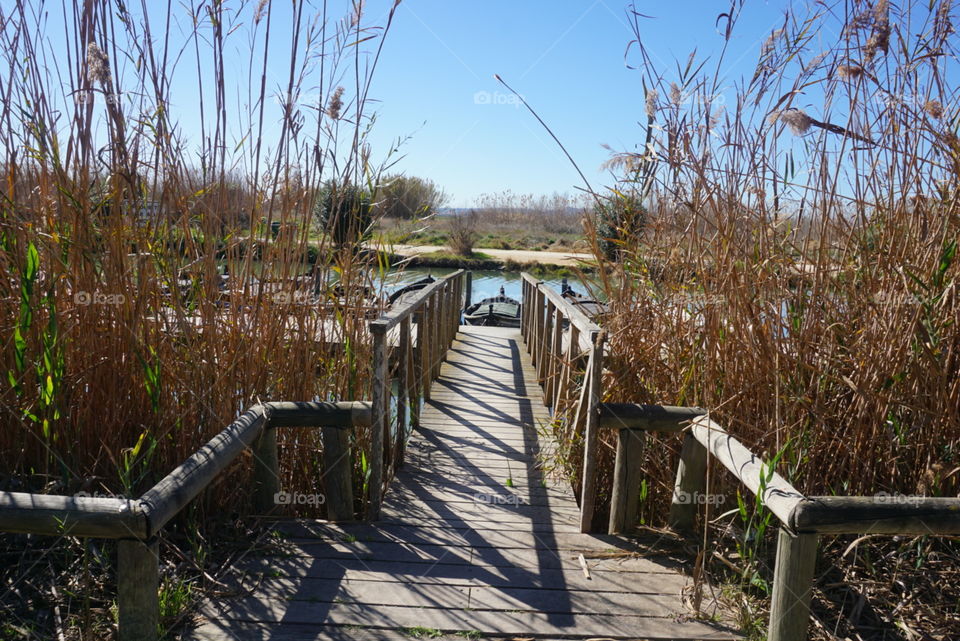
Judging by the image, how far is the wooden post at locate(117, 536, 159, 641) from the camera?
1557mm

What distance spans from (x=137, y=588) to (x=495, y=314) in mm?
10437

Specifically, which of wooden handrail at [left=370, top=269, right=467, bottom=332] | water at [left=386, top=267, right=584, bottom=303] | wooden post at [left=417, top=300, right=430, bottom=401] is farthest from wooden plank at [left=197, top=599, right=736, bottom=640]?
water at [left=386, top=267, right=584, bottom=303]

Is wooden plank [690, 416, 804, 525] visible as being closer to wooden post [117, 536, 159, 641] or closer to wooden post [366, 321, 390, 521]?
wooden post [366, 321, 390, 521]

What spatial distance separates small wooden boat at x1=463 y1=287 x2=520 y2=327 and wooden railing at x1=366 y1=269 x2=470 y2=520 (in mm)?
5749

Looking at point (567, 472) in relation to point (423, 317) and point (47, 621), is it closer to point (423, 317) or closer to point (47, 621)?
point (423, 317)

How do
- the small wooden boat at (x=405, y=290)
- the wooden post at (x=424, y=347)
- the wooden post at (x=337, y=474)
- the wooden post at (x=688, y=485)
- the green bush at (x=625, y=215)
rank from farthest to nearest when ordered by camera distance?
the wooden post at (x=424, y=347), the small wooden boat at (x=405, y=290), the green bush at (x=625, y=215), the wooden post at (x=337, y=474), the wooden post at (x=688, y=485)

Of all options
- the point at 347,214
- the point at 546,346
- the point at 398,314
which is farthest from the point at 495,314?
the point at 347,214

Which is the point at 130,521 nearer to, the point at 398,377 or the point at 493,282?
the point at 398,377

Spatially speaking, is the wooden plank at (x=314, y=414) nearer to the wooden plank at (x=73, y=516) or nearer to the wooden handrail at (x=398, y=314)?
the wooden handrail at (x=398, y=314)

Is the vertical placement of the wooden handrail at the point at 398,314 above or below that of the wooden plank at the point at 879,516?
above

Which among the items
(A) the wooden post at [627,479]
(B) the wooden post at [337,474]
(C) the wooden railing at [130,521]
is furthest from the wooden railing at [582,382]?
(C) the wooden railing at [130,521]

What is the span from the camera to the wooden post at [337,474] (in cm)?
254

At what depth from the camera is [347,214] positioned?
290cm

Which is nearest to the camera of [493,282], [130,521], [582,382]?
[130,521]
